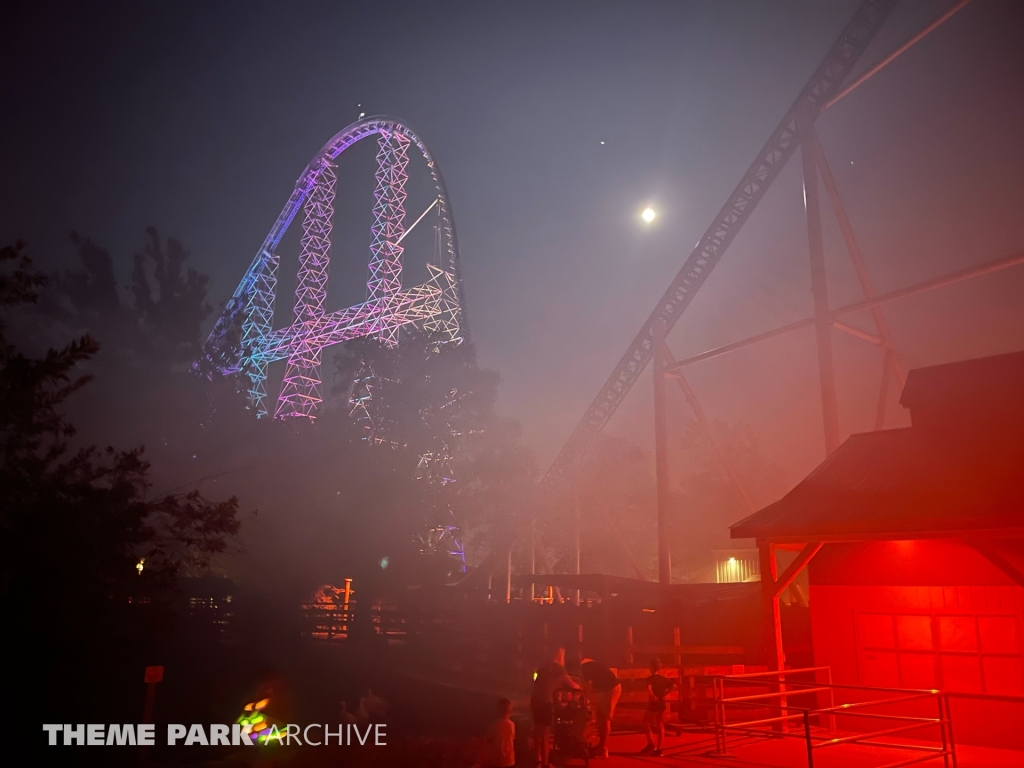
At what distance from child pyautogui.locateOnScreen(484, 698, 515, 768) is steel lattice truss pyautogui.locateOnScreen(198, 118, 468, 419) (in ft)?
63.2

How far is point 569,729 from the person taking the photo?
793 cm

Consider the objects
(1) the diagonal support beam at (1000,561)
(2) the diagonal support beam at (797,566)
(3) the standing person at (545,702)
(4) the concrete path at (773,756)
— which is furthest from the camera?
(2) the diagonal support beam at (797,566)

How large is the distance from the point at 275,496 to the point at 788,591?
1488 centimetres

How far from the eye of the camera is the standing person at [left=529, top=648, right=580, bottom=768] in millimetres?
7793

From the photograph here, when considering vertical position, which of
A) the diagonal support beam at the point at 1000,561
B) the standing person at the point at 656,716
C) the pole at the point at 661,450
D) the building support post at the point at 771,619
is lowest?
the standing person at the point at 656,716

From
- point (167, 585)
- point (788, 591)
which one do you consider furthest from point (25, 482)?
point (788, 591)

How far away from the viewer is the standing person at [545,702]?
7.79 m

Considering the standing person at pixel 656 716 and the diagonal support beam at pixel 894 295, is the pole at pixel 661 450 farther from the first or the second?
the standing person at pixel 656 716

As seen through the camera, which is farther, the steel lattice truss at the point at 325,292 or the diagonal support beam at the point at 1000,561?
the steel lattice truss at the point at 325,292

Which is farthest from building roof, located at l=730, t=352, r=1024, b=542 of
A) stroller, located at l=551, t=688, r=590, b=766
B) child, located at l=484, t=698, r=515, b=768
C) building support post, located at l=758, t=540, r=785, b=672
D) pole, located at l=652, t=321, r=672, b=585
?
pole, located at l=652, t=321, r=672, b=585

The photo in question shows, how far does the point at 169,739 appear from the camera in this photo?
12.1m

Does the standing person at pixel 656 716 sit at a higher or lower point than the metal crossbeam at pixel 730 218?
lower

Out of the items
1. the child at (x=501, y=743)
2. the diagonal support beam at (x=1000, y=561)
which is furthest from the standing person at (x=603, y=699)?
the diagonal support beam at (x=1000, y=561)

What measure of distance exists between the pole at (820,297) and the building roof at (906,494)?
453 cm
